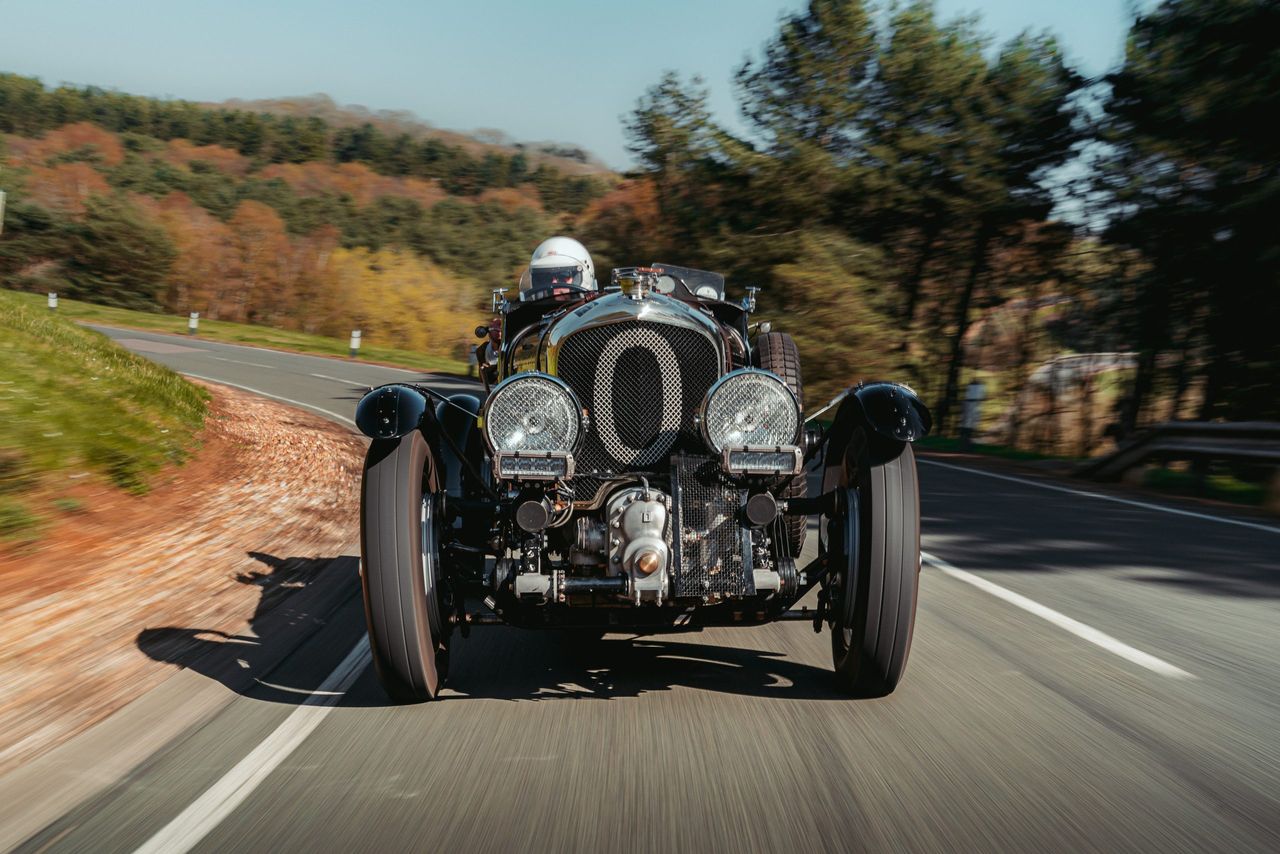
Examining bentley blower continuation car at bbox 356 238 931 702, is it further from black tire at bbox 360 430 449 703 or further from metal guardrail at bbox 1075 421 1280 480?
metal guardrail at bbox 1075 421 1280 480

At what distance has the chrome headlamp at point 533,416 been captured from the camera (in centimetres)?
406

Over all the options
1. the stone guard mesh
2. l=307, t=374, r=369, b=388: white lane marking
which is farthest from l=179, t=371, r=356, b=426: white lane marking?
the stone guard mesh

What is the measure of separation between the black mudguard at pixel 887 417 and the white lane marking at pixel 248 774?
7.49 feet

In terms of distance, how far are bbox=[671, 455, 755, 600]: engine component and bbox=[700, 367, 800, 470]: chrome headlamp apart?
15 cm

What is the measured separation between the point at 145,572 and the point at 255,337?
2988 centimetres

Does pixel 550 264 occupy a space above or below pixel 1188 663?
above

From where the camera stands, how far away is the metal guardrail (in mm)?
10680

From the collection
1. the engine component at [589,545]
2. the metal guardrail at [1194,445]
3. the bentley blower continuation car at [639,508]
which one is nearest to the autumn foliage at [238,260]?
the metal guardrail at [1194,445]

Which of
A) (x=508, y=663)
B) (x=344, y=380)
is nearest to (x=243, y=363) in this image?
(x=344, y=380)

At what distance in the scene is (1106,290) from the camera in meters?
16.6

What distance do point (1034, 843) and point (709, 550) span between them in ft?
5.07

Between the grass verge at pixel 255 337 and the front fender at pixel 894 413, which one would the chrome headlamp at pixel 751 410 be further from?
the grass verge at pixel 255 337

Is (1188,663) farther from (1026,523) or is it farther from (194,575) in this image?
(194,575)

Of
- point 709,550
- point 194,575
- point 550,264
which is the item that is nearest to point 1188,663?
point 709,550
